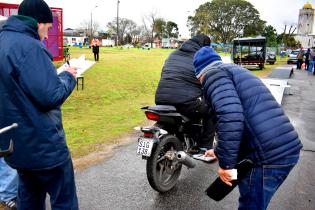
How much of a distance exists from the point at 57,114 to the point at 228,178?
1.34 meters

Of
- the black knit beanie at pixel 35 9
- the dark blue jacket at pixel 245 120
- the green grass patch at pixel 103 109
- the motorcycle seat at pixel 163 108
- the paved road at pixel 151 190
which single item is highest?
the black knit beanie at pixel 35 9

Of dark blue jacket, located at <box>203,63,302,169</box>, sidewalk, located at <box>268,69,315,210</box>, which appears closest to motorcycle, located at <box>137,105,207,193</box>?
sidewalk, located at <box>268,69,315,210</box>

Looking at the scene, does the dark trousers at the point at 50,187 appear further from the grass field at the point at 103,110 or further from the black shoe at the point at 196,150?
the grass field at the point at 103,110

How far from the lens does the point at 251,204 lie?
8.89 ft

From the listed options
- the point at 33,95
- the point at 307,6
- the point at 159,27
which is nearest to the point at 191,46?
the point at 33,95

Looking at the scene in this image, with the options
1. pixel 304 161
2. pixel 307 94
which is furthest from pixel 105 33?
pixel 304 161

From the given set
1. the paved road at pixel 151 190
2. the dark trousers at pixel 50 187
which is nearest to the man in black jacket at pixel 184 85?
the paved road at pixel 151 190

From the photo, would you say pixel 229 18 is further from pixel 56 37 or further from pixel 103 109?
pixel 103 109

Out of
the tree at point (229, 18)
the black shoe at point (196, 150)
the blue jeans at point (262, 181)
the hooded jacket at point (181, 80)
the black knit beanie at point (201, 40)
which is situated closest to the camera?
the blue jeans at point (262, 181)

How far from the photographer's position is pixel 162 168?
4.43 m

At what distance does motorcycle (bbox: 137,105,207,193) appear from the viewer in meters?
4.15

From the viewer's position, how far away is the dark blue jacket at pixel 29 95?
7.79ft

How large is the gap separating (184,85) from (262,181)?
2113mm

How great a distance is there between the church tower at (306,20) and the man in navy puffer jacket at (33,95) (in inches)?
5506
